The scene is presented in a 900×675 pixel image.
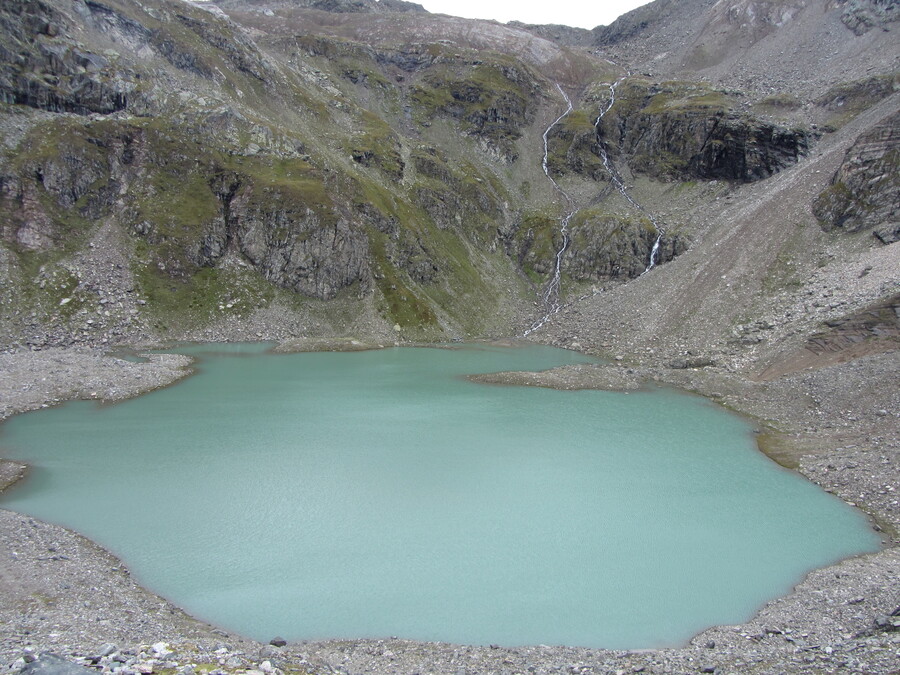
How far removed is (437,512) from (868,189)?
77731 mm

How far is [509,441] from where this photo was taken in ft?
128

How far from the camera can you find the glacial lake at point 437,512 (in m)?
19.0

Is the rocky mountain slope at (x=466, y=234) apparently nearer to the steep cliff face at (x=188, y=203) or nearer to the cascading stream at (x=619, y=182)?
the steep cliff face at (x=188, y=203)

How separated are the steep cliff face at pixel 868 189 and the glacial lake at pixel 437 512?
142 feet

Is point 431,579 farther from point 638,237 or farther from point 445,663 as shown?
point 638,237

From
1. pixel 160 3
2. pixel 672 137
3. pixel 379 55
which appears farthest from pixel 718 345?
pixel 379 55

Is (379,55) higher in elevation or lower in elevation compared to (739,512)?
higher

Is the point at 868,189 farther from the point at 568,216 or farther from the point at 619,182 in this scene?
the point at 619,182

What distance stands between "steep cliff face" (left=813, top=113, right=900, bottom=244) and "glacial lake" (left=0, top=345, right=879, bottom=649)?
142ft

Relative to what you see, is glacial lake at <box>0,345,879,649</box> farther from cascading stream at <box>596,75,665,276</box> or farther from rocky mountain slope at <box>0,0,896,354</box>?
cascading stream at <box>596,75,665,276</box>

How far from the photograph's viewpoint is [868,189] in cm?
7194

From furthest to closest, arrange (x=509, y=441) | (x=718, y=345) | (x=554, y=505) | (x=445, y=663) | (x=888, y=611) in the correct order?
1. (x=718, y=345)
2. (x=509, y=441)
3. (x=554, y=505)
4. (x=888, y=611)
5. (x=445, y=663)

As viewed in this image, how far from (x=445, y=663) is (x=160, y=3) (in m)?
129

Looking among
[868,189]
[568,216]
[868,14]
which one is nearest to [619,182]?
[568,216]
